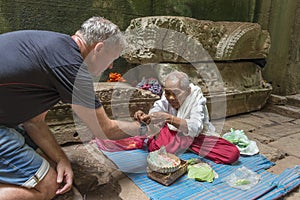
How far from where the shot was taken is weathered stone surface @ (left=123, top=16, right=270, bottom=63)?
3168 millimetres

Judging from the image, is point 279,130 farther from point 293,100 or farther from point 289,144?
point 293,100

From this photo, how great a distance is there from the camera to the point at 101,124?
5.28ft

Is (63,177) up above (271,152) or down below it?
above

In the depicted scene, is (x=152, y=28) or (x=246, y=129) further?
(x=246, y=129)

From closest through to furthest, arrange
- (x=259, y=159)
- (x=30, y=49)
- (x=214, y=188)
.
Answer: (x=30, y=49) → (x=214, y=188) → (x=259, y=159)

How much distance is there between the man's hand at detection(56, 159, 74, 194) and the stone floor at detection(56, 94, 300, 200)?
2.6 inches

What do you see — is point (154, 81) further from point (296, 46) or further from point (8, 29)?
point (296, 46)

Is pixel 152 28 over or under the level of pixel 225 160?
over

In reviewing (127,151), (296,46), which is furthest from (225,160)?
(296,46)

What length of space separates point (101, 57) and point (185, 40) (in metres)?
1.85

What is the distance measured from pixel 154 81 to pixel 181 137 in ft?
3.74

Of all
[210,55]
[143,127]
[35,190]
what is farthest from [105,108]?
[210,55]

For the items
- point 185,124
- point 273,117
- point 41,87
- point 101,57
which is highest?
point 101,57

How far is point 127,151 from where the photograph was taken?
256 cm
